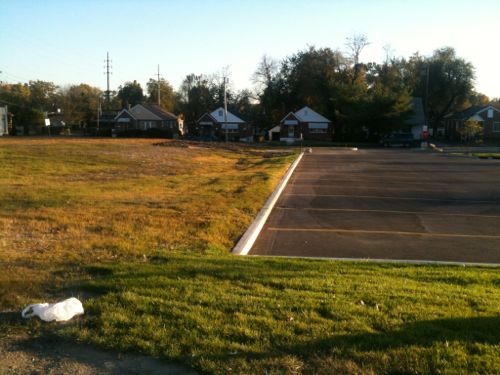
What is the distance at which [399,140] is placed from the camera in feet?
218

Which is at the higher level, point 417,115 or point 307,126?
→ point 417,115

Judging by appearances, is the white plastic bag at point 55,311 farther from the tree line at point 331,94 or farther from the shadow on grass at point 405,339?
the tree line at point 331,94

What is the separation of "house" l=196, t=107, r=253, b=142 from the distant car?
24.9 m

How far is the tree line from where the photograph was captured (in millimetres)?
72062

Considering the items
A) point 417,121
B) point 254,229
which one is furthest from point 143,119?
point 254,229

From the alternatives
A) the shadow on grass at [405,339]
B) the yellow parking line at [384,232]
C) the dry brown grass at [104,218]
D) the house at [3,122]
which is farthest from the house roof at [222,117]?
the shadow on grass at [405,339]

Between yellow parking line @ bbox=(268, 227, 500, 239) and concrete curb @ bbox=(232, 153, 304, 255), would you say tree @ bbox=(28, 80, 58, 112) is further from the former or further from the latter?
yellow parking line @ bbox=(268, 227, 500, 239)

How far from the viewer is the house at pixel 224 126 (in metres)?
84.8

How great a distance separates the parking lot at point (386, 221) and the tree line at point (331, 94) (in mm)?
50964

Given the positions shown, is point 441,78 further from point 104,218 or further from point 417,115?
point 104,218

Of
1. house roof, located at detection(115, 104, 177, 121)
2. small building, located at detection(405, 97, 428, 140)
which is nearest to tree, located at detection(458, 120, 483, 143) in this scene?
small building, located at detection(405, 97, 428, 140)

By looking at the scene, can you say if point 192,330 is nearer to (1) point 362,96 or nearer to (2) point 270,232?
(2) point 270,232

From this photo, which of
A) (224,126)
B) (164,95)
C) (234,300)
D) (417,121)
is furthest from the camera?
(164,95)

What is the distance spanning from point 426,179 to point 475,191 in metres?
4.69
